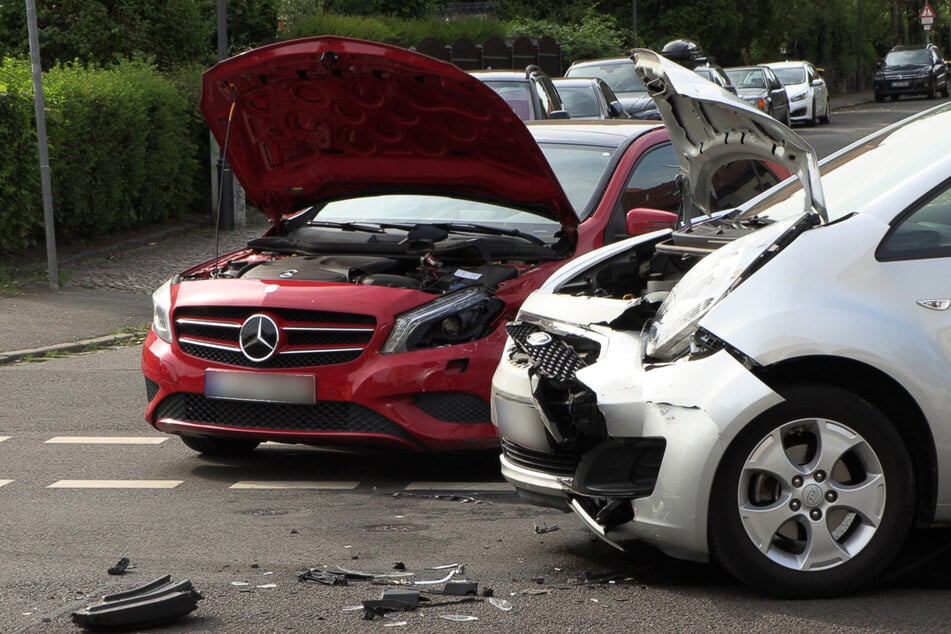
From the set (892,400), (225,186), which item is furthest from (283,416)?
(225,186)

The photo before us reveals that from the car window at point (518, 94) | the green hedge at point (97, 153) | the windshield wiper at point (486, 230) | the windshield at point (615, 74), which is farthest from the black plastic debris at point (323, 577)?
the windshield at point (615, 74)

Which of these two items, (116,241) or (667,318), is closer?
(667,318)

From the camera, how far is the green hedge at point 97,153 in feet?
48.4

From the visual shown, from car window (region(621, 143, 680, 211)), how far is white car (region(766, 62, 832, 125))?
2953 cm

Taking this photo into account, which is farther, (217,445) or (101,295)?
(101,295)

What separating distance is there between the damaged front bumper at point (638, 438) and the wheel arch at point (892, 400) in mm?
186

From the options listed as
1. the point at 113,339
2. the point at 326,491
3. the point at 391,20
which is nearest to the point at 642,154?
the point at 326,491

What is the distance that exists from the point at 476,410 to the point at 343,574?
1.62 meters

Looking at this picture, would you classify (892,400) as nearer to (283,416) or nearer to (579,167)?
(283,416)

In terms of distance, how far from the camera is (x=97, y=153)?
16109 mm

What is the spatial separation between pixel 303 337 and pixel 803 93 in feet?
107

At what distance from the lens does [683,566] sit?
17.6 ft

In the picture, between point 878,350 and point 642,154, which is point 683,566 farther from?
point 642,154

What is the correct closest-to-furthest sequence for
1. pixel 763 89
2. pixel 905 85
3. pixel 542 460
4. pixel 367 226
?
pixel 542 460 < pixel 367 226 < pixel 763 89 < pixel 905 85
